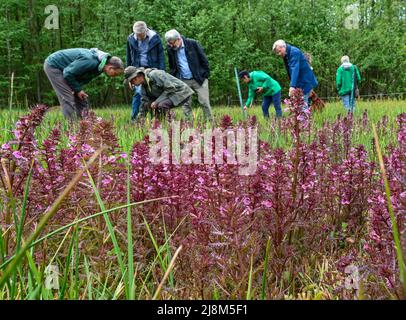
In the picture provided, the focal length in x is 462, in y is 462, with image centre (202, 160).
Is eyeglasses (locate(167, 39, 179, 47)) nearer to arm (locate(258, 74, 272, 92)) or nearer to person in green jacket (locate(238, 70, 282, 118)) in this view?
person in green jacket (locate(238, 70, 282, 118))

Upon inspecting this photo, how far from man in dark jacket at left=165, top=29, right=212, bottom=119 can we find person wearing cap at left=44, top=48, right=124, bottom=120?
1986 millimetres

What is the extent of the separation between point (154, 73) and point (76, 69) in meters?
1.42

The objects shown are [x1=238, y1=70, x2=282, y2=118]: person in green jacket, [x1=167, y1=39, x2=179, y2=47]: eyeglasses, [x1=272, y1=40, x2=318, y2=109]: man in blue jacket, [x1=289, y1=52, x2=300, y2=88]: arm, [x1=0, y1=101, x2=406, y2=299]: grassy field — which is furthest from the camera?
[x1=238, y1=70, x2=282, y2=118]: person in green jacket

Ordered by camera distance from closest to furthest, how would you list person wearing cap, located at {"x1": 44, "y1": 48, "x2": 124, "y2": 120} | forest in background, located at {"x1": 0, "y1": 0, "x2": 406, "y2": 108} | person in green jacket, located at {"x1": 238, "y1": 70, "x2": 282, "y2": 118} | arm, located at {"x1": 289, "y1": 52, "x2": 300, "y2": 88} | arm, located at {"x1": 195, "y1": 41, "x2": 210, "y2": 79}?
person wearing cap, located at {"x1": 44, "y1": 48, "x2": 124, "y2": 120} < arm, located at {"x1": 289, "y1": 52, "x2": 300, "y2": 88} < arm, located at {"x1": 195, "y1": 41, "x2": 210, "y2": 79} < person in green jacket, located at {"x1": 238, "y1": 70, "x2": 282, "y2": 118} < forest in background, located at {"x1": 0, "y1": 0, "x2": 406, "y2": 108}

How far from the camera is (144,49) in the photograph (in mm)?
9844

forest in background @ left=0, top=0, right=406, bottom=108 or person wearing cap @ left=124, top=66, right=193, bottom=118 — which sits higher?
forest in background @ left=0, top=0, right=406, bottom=108

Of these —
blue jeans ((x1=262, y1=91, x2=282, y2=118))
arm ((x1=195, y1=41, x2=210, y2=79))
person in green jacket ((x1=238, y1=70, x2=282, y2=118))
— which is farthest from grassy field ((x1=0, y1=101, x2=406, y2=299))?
person in green jacket ((x1=238, y1=70, x2=282, y2=118))

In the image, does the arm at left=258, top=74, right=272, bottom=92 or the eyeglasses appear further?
the arm at left=258, top=74, right=272, bottom=92

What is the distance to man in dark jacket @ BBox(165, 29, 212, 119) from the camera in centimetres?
1008

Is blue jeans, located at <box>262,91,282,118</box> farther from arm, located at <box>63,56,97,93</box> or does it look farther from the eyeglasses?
arm, located at <box>63,56,97,93</box>

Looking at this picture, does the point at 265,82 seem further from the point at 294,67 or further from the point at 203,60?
the point at 294,67

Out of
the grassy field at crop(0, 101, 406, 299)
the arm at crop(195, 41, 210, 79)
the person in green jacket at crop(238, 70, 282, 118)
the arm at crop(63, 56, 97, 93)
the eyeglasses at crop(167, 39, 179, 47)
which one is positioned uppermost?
the eyeglasses at crop(167, 39, 179, 47)
